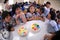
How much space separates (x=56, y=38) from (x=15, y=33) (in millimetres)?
690

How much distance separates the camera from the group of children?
859mm

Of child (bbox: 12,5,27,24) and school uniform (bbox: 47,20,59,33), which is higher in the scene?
child (bbox: 12,5,27,24)

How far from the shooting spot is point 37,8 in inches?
35.8

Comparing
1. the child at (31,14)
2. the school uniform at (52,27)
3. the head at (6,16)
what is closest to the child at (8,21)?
the head at (6,16)

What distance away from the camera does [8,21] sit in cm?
88

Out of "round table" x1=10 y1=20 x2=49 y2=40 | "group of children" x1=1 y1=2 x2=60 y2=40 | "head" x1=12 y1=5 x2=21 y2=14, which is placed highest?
"head" x1=12 y1=5 x2=21 y2=14

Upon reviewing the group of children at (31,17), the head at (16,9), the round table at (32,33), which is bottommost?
the round table at (32,33)

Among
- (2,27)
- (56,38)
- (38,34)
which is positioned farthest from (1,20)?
(56,38)

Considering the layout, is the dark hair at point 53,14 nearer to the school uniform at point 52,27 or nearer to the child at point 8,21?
the school uniform at point 52,27

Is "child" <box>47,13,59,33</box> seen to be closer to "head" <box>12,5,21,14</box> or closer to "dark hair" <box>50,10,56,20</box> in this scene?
"dark hair" <box>50,10,56,20</box>

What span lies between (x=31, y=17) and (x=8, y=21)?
0.16m

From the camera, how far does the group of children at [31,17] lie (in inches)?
33.8

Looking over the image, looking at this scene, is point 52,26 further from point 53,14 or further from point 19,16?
point 19,16

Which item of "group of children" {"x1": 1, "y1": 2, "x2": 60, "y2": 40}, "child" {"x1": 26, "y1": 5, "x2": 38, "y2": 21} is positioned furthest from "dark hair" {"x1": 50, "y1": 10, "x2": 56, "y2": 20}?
"child" {"x1": 26, "y1": 5, "x2": 38, "y2": 21}
